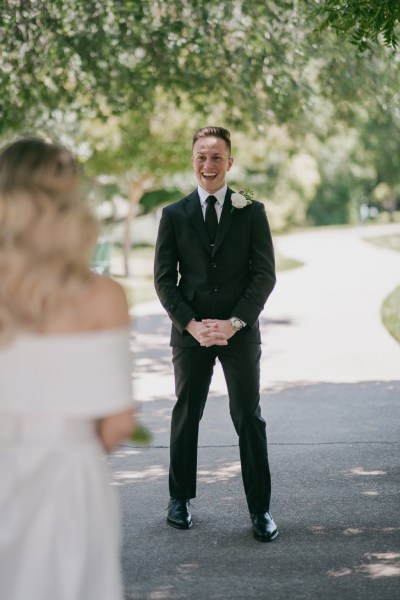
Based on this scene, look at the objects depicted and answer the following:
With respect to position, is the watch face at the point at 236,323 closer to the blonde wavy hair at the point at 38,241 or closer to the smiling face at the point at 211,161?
the smiling face at the point at 211,161

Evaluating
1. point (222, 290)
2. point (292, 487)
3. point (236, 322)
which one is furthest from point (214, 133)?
point (292, 487)

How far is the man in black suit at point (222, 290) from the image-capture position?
5516mm

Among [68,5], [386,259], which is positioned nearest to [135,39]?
[68,5]

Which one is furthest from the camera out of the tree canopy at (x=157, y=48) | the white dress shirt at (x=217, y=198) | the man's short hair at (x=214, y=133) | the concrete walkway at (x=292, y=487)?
the tree canopy at (x=157, y=48)

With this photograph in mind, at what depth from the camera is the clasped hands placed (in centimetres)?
543

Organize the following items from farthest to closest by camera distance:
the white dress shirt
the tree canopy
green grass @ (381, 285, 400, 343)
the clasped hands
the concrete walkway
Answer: green grass @ (381, 285, 400, 343)
the tree canopy
the white dress shirt
the clasped hands
the concrete walkway

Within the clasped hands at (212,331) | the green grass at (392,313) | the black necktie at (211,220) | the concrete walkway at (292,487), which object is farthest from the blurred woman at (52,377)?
the green grass at (392,313)

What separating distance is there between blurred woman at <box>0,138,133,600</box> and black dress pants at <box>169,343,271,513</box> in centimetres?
273

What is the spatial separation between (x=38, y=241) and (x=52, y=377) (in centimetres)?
40

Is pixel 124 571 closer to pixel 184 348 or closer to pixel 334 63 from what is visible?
pixel 184 348

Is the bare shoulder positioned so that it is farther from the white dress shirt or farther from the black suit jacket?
the white dress shirt

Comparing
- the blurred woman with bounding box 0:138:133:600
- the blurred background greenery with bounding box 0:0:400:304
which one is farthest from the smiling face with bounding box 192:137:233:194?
the blurred background greenery with bounding box 0:0:400:304

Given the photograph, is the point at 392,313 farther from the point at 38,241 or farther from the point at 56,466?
the point at 38,241

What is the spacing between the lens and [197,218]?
562 centimetres
